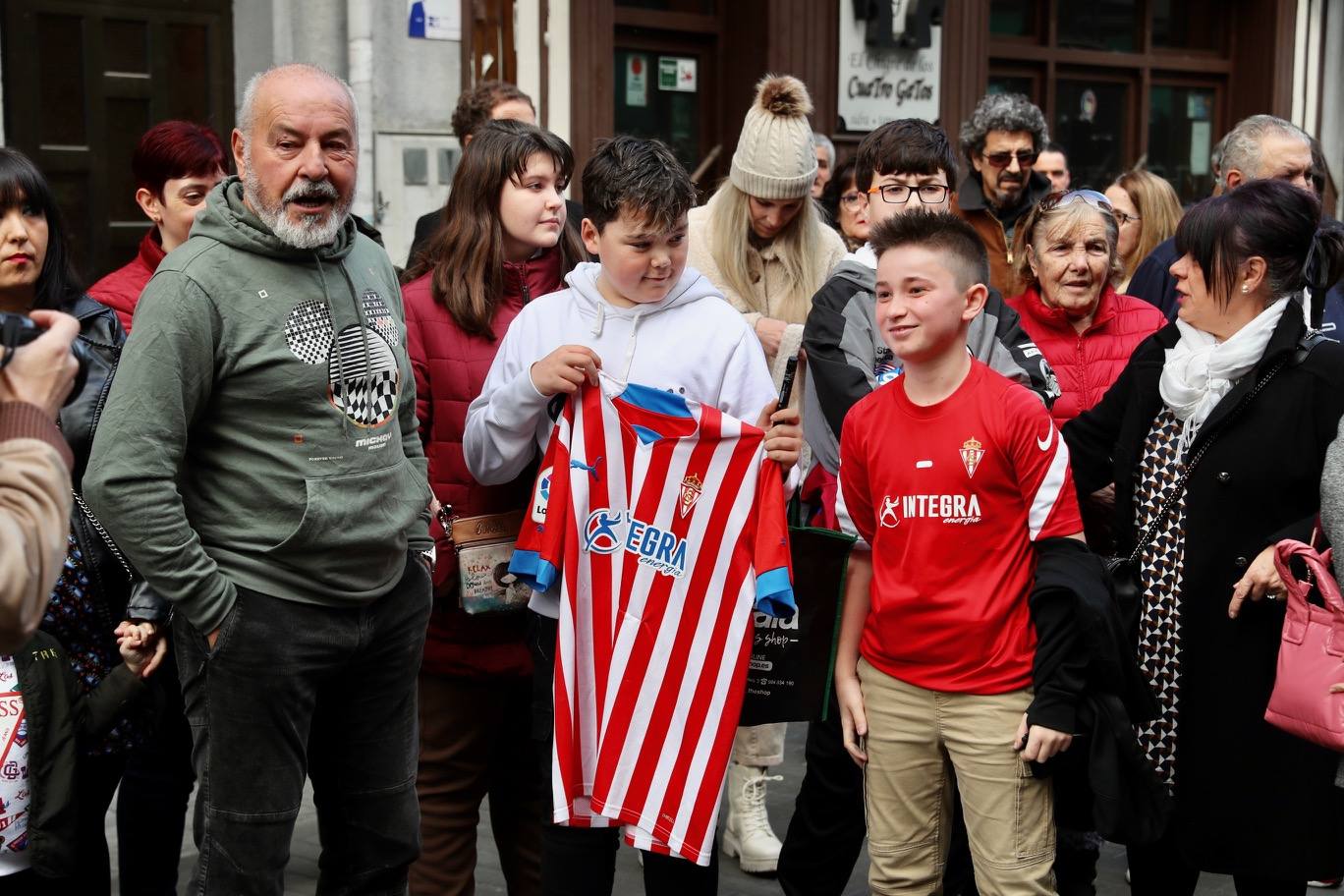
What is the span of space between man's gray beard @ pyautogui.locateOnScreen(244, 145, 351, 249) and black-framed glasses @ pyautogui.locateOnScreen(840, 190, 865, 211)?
3.32m

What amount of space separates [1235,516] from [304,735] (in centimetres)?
219

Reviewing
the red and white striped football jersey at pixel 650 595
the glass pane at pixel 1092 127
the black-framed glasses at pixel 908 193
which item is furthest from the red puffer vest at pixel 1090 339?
the glass pane at pixel 1092 127

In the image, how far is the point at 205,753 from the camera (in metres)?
3.24

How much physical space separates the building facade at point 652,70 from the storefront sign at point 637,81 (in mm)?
13

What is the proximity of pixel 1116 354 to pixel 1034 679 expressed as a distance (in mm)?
1557

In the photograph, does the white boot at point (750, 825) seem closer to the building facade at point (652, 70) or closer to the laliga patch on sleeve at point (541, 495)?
the laliga patch on sleeve at point (541, 495)

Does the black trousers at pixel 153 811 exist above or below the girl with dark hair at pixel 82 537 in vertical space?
below

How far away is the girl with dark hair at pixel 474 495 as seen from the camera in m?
3.97

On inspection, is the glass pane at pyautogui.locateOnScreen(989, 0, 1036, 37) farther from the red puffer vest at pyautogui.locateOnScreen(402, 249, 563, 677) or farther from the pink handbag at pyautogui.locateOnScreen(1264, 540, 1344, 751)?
the pink handbag at pyautogui.locateOnScreen(1264, 540, 1344, 751)

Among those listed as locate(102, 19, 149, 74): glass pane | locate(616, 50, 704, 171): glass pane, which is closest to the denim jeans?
locate(102, 19, 149, 74): glass pane

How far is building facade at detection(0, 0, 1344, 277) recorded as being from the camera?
24.6 feet

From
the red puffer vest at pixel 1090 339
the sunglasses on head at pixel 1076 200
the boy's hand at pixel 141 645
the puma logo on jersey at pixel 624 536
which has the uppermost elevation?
the sunglasses on head at pixel 1076 200

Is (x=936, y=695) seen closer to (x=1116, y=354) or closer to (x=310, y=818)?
(x=1116, y=354)

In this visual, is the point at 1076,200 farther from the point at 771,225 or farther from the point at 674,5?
the point at 674,5
